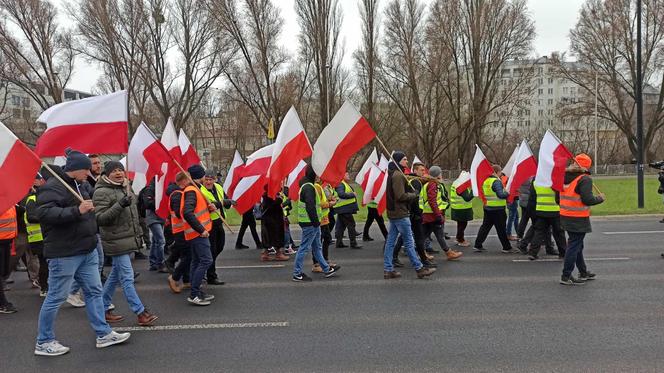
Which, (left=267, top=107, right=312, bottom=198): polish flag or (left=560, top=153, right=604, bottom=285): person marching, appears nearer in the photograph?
(left=560, top=153, right=604, bottom=285): person marching

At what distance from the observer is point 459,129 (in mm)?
38844

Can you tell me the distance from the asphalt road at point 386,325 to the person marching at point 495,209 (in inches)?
50.9

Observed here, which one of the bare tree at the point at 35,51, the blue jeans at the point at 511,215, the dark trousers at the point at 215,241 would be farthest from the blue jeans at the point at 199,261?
the bare tree at the point at 35,51

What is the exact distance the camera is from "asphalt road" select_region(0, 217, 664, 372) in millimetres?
4289

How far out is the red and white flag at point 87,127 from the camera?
18.3 ft

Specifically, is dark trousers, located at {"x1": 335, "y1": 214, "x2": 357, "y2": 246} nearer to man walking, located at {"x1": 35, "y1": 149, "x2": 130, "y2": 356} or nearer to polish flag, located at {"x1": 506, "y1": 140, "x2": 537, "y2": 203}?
polish flag, located at {"x1": 506, "y1": 140, "x2": 537, "y2": 203}

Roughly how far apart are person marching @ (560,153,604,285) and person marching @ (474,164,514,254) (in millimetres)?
2222

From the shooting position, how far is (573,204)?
21.8 ft

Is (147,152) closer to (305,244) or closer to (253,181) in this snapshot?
(253,181)

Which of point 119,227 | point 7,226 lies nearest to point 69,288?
point 119,227

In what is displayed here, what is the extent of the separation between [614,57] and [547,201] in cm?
3920

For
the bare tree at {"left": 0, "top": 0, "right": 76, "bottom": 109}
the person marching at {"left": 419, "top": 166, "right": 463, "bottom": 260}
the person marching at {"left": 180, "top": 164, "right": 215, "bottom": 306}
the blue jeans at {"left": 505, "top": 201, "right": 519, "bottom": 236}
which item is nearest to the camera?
the person marching at {"left": 180, "top": 164, "right": 215, "bottom": 306}

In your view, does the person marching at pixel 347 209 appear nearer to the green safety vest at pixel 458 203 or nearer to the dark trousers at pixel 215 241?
the green safety vest at pixel 458 203

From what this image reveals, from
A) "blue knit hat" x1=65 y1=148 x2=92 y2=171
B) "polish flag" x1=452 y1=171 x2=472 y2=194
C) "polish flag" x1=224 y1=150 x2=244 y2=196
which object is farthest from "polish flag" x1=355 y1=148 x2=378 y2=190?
"blue knit hat" x1=65 y1=148 x2=92 y2=171
